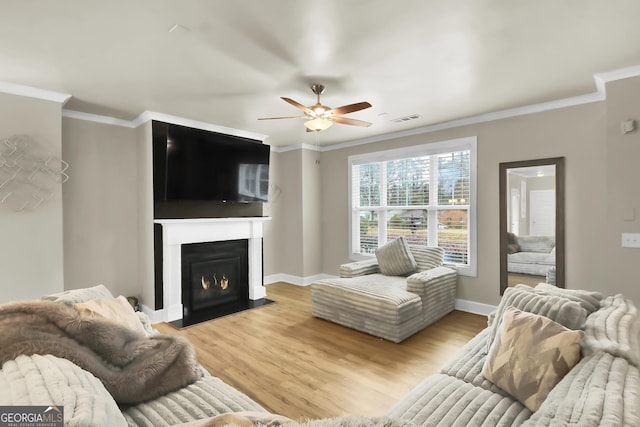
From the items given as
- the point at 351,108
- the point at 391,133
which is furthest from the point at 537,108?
the point at 351,108

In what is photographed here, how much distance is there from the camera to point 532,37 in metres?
2.17

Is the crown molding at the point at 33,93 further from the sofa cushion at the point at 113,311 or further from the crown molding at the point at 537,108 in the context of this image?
the crown molding at the point at 537,108

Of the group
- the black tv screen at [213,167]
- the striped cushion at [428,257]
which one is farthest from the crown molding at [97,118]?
the striped cushion at [428,257]

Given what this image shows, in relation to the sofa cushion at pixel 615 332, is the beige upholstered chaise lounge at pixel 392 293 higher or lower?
lower

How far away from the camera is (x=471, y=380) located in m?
1.63

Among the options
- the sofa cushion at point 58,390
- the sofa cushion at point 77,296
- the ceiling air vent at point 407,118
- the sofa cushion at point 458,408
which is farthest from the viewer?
the ceiling air vent at point 407,118

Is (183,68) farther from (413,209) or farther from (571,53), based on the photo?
(413,209)

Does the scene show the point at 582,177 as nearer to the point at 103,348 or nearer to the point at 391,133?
the point at 391,133

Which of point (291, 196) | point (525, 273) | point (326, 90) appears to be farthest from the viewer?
point (291, 196)

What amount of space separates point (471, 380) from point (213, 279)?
3558 mm

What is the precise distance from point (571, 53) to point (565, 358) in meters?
2.27

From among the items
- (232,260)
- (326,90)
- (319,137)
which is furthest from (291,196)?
(326,90)

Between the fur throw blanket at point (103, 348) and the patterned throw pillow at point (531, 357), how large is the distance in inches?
59.8

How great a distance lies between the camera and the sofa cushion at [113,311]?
61.1 inches
